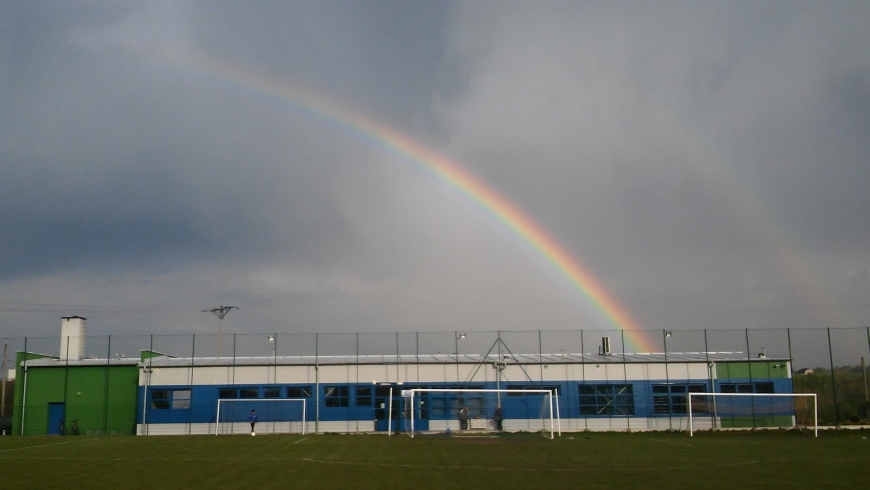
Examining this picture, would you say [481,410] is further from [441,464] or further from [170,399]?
[170,399]

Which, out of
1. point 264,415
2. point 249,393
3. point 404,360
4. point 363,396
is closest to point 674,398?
point 404,360

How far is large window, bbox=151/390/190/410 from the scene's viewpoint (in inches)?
1699

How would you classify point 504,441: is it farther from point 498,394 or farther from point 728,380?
point 728,380

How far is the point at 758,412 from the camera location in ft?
136

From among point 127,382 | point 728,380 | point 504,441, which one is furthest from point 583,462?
point 127,382

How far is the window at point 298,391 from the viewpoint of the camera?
1711 inches

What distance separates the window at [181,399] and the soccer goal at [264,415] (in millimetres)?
2224

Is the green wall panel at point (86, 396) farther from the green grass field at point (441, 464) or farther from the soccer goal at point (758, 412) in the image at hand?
the soccer goal at point (758, 412)

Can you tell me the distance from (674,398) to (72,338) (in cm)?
3822

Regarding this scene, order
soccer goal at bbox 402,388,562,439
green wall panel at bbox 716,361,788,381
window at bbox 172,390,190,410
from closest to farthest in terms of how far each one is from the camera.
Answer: soccer goal at bbox 402,388,562,439 → window at bbox 172,390,190,410 → green wall panel at bbox 716,361,788,381

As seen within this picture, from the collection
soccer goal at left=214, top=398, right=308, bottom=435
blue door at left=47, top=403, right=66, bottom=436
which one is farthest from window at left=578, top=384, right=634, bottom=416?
blue door at left=47, top=403, right=66, bottom=436

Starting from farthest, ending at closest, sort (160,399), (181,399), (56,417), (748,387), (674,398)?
(748,387), (56,417), (674,398), (181,399), (160,399)

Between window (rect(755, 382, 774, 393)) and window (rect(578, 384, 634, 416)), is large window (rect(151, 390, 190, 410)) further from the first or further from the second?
window (rect(755, 382, 774, 393))

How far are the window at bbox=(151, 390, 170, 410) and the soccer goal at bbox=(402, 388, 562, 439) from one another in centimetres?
1417
